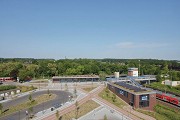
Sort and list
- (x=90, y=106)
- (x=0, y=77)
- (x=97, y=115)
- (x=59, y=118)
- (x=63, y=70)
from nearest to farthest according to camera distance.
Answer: (x=59, y=118)
(x=97, y=115)
(x=90, y=106)
(x=0, y=77)
(x=63, y=70)

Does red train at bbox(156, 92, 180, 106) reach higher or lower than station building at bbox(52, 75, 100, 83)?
lower

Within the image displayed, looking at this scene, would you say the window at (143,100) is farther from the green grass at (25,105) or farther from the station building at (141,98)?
the green grass at (25,105)

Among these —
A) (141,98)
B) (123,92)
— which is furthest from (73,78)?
(141,98)

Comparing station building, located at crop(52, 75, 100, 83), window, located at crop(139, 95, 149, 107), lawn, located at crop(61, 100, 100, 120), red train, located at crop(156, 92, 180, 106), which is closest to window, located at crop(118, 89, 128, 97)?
window, located at crop(139, 95, 149, 107)

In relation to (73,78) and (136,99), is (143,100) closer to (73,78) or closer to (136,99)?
(136,99)

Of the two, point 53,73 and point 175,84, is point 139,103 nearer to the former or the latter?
point 175,84

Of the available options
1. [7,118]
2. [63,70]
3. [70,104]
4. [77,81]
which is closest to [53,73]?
[63,70]

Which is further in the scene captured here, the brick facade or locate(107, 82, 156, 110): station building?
locate(107, 82, 156, 110): station building

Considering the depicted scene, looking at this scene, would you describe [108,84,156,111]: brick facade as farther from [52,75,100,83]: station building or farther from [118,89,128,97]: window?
[52,75,100,83]: station building
